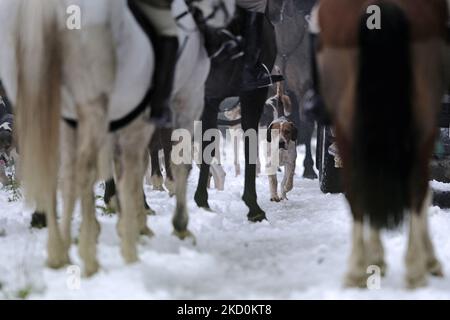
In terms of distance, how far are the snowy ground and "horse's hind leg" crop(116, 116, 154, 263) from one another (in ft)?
0.42

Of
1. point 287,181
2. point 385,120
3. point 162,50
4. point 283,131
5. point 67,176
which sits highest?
point 162,50

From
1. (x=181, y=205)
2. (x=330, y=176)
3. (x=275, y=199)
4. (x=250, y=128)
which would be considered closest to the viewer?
(x=181, y=205)

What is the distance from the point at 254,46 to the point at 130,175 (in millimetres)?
2048

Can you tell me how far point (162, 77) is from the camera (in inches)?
122

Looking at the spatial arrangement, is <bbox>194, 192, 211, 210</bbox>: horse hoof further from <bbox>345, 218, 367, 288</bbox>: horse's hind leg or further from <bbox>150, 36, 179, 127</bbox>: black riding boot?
<bbox>345, 218, 367, 288</bbox>: horse's hind leg

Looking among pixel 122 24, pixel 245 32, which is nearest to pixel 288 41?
pixel 245 32

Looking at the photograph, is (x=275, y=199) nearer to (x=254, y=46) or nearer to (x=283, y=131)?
(x=283, y=131)

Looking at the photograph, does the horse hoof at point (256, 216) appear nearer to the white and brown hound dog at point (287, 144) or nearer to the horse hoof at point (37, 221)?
the horse hoof at point (37, 221)

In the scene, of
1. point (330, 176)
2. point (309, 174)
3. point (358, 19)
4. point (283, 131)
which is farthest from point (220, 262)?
point (309, 174)

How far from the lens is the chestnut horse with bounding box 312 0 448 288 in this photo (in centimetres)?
237

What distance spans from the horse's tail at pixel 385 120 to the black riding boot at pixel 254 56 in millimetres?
2337

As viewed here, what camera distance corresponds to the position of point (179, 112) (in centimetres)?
382

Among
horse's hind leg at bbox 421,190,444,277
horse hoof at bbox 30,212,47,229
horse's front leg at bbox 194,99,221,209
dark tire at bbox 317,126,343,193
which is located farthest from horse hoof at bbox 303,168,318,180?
horse's hind leg at bbox 421,190,444,277
